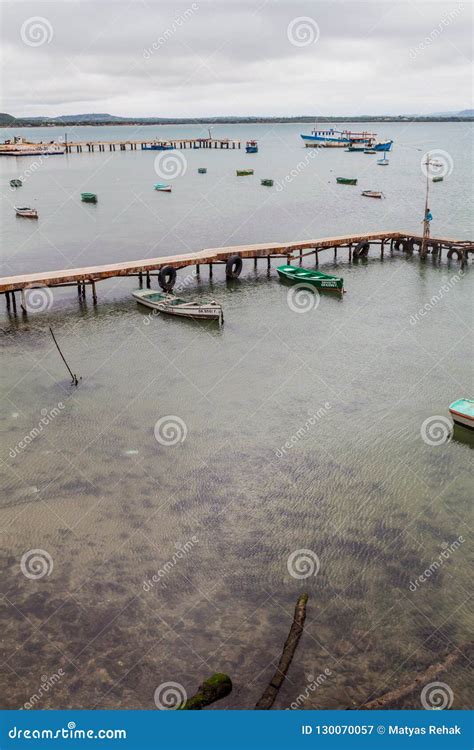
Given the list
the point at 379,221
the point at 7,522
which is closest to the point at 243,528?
the point at 7,522

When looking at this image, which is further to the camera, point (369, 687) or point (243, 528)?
point (243, 528)

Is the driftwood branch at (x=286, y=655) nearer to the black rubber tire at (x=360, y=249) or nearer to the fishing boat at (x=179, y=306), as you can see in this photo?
the fishing boat at (x=179, y=306)

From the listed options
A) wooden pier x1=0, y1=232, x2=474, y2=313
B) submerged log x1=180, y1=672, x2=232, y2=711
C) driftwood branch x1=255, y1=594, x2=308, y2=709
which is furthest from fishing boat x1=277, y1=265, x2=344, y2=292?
submerged log x1=180, y1=672, x2=232, y2=711

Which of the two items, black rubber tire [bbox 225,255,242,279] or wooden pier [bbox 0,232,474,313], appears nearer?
wooden pier [bbox 0,232,474,313]

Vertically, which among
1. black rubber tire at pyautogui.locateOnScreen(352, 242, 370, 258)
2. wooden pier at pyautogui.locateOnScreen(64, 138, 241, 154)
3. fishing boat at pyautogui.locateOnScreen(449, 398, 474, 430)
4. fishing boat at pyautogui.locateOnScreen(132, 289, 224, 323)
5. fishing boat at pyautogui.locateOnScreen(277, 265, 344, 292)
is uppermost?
wooden pier at pyautogui.locateOnScreen(64, 138, 241, 154)

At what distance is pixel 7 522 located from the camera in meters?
15.5

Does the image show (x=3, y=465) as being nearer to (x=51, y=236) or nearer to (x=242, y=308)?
(x=242, y=308)

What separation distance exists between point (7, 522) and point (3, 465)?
Result: 9.19 feet

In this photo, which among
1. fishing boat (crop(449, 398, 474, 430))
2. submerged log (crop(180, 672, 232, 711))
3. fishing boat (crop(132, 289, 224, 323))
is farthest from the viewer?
fishing boat (crop(132, 289, 224, 323))

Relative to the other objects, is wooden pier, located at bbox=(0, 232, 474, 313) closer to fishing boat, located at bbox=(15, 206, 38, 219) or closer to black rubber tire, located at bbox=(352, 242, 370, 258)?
black rubber tire, located at bbox=(352, 242, 370, 258)

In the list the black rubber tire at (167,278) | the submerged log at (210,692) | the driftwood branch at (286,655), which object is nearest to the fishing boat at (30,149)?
the black rubber tire at (167,278)

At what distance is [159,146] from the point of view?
508ft

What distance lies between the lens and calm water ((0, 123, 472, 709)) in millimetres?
11820

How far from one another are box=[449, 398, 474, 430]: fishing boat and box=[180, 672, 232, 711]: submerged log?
39.3ft
